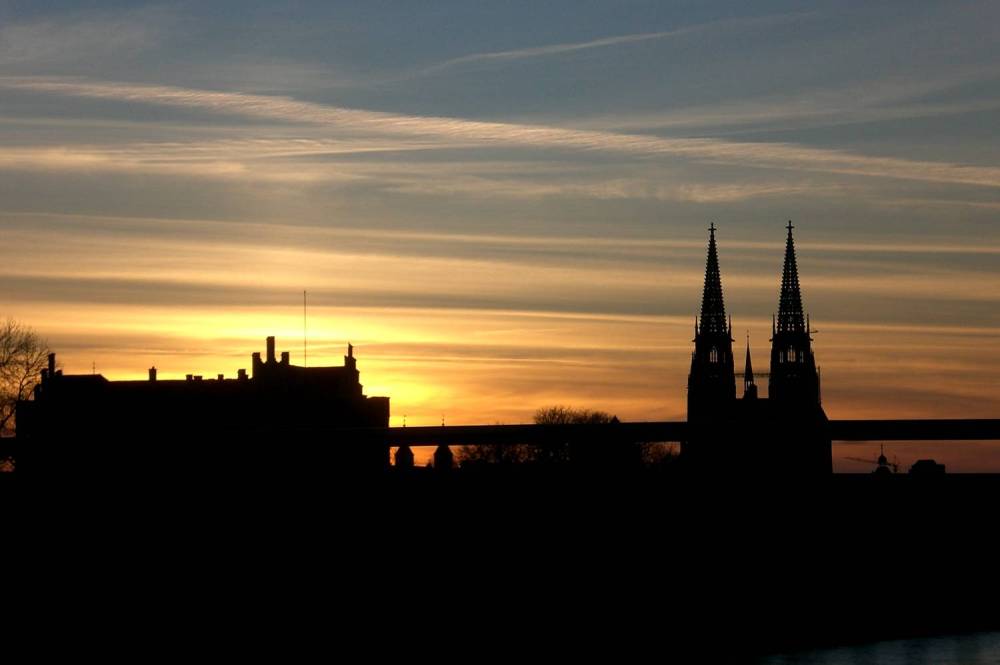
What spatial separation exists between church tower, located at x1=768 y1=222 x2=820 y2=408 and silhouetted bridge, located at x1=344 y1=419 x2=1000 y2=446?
42.4 meters

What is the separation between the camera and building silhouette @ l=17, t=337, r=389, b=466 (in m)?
109

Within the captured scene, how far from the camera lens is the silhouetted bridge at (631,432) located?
125 meters

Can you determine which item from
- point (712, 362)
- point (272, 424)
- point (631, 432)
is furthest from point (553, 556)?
point (712, 362)

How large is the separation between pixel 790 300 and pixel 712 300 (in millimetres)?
7421

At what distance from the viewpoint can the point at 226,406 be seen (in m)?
116

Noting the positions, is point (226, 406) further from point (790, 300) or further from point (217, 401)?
point (790, 300)

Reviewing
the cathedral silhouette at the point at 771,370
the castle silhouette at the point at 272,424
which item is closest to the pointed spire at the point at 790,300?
the cathedral silhouette at the point at 771,370

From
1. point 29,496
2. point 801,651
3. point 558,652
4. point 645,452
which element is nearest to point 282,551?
point 29,496

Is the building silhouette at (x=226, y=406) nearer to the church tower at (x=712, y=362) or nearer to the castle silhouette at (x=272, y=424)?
the castle silhouette at (x=272, y=424)

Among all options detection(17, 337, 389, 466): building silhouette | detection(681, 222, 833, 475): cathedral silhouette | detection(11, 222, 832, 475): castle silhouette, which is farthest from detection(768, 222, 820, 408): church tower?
detection(17, 337, 389, 466): building silhouette

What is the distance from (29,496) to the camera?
8369cm

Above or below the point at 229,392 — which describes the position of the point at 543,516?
below

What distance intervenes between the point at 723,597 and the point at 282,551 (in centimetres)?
2046

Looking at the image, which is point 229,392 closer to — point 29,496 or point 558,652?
point 29,496
